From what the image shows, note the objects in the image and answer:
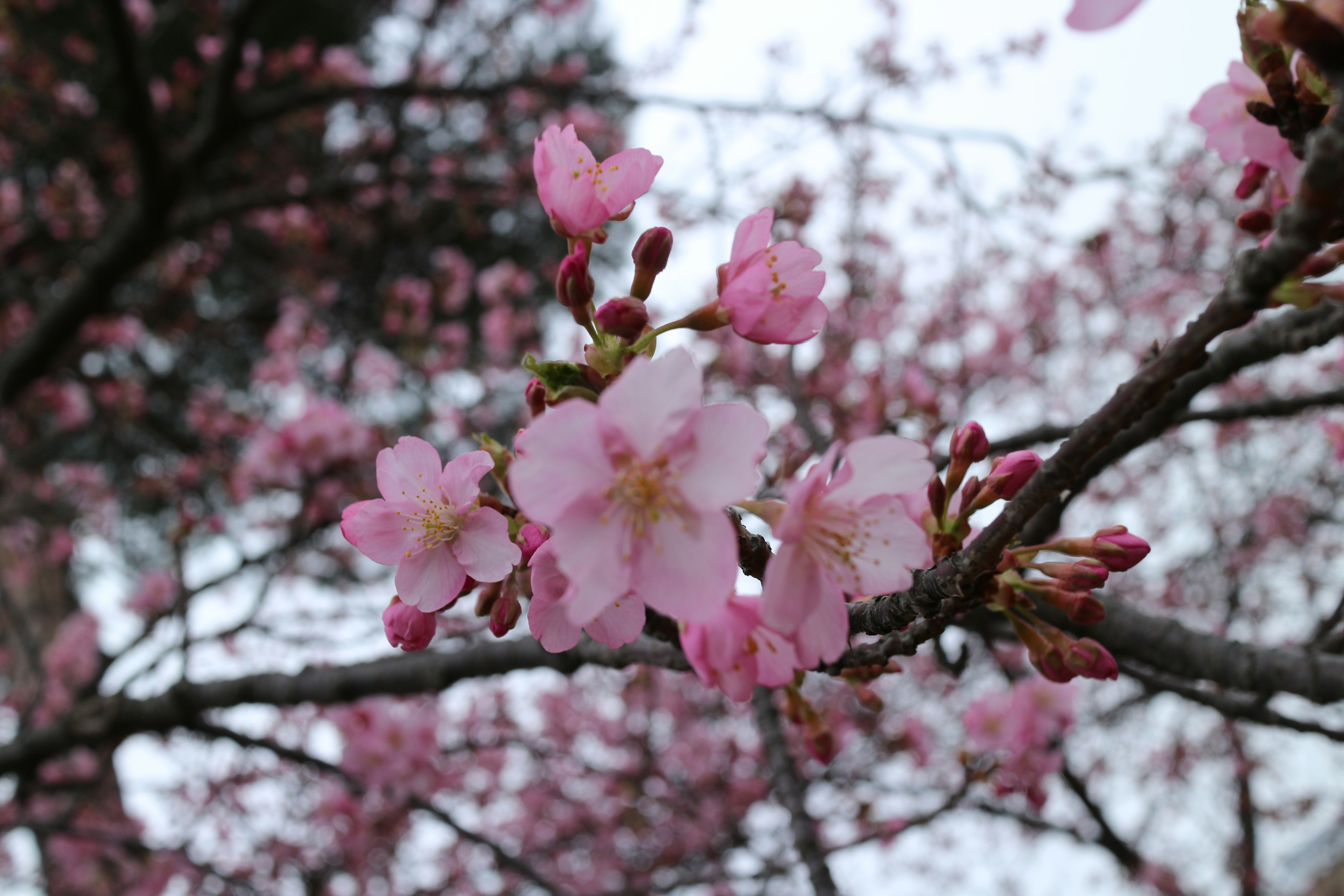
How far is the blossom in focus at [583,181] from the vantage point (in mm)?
876

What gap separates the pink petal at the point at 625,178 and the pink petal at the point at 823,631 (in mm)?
530

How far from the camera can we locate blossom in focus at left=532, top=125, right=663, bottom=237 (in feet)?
2.87

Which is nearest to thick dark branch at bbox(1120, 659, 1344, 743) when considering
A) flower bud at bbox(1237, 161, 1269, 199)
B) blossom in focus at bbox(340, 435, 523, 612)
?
flower bud at bbox(1237, 161, 1269, 199)

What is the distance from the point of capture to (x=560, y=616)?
834mm

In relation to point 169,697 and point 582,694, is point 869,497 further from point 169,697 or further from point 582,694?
point 582,694

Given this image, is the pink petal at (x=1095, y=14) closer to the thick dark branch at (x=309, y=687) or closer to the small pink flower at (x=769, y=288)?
the small pink flower at (x=769, y=288)

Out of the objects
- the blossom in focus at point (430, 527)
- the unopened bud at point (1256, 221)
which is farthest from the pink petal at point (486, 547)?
the unopened bud at point (1256, 221)

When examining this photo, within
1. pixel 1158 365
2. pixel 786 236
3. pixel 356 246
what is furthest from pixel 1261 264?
pixel 356 246

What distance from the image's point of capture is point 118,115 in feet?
12.3

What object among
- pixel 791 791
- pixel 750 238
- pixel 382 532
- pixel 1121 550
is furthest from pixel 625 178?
pixel 791 791

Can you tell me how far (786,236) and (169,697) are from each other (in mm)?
2724

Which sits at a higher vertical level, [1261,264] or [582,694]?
[582,694]

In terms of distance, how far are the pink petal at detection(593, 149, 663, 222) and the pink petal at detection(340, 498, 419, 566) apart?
17.8 inches

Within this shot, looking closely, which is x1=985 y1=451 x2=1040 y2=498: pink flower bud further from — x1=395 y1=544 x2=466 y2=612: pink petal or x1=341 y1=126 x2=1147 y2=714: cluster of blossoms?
x1=395 y1=544 x2=466 y2=612: pink petal
